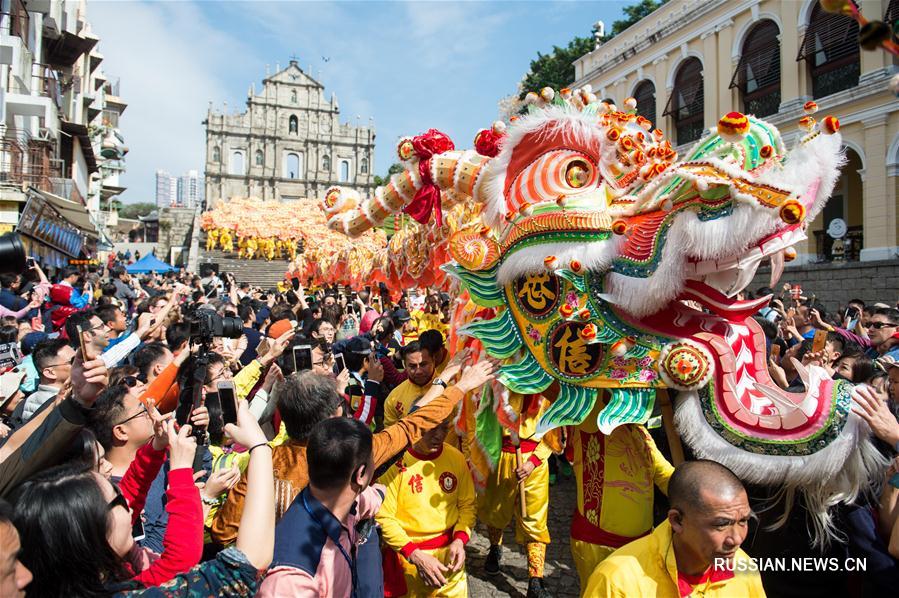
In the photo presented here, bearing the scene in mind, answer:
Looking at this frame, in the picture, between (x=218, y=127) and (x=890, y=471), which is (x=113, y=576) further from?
(x=218, y=127)

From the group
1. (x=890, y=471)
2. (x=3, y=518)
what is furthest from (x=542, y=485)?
(x=3, y=518)

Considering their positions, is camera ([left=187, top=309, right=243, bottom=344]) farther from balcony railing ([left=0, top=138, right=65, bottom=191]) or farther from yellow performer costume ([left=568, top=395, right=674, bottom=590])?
balcony railing ([left=0, top=138, right=65, bottom=191])

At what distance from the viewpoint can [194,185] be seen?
111 metres

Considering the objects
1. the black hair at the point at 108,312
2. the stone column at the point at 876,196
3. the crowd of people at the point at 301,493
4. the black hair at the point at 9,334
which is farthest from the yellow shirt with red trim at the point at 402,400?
the stone column at the point at 876,196

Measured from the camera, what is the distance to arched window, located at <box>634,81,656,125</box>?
16.8m

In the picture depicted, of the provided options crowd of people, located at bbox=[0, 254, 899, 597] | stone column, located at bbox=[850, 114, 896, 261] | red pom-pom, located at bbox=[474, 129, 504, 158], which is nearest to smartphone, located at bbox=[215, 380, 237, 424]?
crowd of people, located at bbox=[0, 254, 899, 597]

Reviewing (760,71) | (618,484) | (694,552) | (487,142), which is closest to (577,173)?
(487,142)

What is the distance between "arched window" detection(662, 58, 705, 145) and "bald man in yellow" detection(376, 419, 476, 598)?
577 inches

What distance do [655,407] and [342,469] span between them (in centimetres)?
172

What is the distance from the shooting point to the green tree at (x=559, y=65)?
24.1 meters

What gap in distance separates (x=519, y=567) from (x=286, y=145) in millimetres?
56511

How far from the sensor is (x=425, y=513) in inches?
113

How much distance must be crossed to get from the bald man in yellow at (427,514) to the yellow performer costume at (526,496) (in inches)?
28.7

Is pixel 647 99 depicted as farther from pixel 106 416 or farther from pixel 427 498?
pixel 106 416
